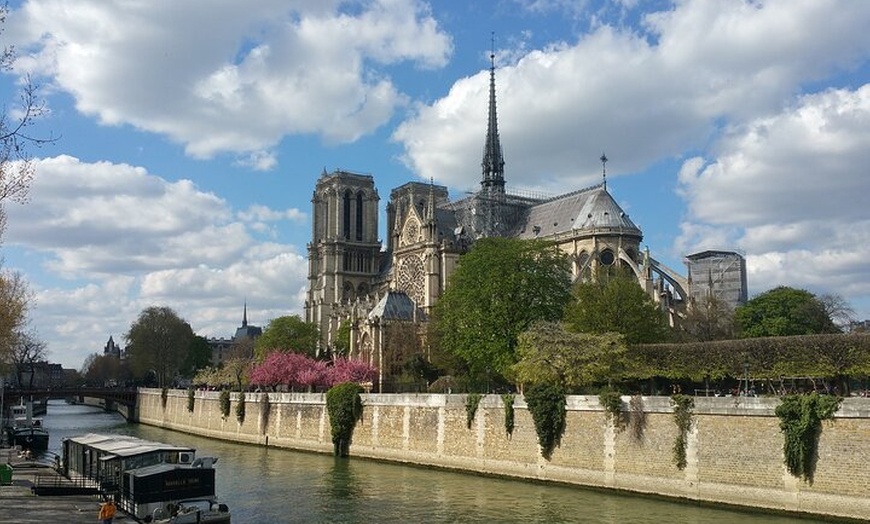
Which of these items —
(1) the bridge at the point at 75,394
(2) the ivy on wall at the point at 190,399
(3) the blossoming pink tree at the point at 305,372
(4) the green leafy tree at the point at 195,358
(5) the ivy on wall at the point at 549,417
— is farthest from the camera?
(4) the green leafy tree at the point at 195,358

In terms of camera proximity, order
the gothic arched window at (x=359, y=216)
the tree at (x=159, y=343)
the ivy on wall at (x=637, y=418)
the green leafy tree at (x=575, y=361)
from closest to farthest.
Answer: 1. the ivy on wall at (x=637, y=418)
2. the green leafy tree at (x=575, y=361)
3. the tree at (x=159, y=343)
4. the gothic arched window at (x=359, y=216)

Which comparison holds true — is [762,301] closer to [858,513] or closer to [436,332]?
[436,332]

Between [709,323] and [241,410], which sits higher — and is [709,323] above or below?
above

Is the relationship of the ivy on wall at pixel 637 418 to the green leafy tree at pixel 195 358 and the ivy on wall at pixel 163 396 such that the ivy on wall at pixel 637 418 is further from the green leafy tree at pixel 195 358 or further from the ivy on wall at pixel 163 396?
the green leafy tree at pixel 195 358

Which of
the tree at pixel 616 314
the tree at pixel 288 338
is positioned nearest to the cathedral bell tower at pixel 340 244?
the tree at pixel 288 338

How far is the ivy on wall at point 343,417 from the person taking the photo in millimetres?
47719

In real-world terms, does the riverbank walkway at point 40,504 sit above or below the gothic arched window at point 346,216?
below

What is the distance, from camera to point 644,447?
31.5 m

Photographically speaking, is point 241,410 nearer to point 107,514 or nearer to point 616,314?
point 616,314

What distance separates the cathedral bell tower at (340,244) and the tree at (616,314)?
6316 cm

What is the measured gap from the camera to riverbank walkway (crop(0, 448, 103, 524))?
78.3 ft

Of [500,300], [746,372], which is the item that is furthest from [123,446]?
[500,300]

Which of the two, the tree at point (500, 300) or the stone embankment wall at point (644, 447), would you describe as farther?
the tree at point (500, 300)

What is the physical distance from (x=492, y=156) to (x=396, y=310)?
4003 cm
